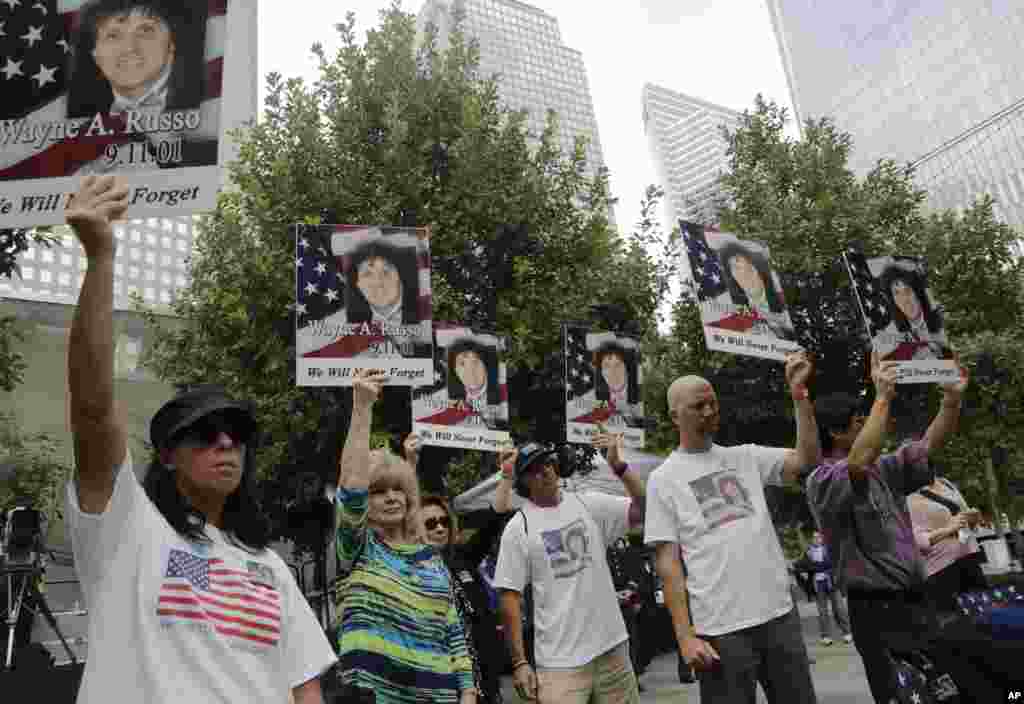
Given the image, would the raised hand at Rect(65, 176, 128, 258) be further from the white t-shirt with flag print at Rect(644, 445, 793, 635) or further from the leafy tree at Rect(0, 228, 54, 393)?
the leafy tree at Rect(0, 228, 54, 393)

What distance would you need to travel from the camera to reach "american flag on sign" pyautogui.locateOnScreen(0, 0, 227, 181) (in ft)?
10.1

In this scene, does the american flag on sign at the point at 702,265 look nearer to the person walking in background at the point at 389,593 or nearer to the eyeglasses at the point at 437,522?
the eyeglasses at the point at 437,522

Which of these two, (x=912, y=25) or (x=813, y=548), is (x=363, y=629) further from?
(x=912, y=25)

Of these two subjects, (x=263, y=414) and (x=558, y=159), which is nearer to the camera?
(x=263, y=414)

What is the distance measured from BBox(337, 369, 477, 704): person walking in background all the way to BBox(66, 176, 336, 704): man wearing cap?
859 mm

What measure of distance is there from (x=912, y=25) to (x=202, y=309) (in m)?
87.9

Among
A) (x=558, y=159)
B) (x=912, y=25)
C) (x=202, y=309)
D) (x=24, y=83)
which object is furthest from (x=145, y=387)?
(x=912, y=25)

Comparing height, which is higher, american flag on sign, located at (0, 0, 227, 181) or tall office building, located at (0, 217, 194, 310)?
tall office building, located at (0, 217, 194, 310)

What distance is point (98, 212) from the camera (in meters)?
1.87

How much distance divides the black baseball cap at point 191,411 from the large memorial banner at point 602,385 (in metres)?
5.19

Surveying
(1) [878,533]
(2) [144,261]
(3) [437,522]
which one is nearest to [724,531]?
(1) [878,533]

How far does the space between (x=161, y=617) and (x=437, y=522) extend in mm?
2780

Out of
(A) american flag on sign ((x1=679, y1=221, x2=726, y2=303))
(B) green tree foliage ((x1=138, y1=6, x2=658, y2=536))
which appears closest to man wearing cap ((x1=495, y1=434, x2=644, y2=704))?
(A) american flag on sign ((x1=679, y1=221, x2=726, y2=303))

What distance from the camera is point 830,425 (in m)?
4.36
